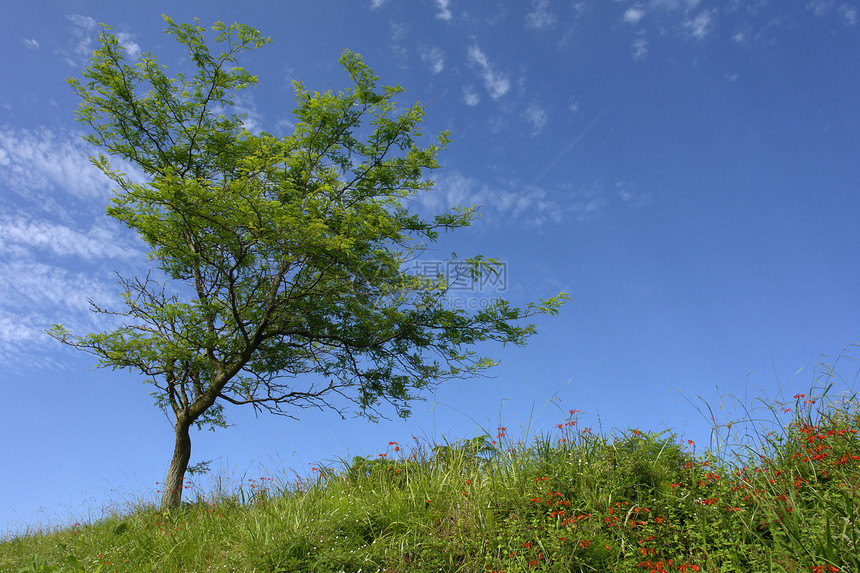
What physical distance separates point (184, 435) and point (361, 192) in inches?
251

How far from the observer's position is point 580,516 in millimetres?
4516

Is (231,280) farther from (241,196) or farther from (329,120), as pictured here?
(329,120)

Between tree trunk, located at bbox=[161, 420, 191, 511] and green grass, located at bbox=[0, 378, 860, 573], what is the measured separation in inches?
137

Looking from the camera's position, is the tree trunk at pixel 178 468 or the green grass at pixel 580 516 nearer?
the green grass at pixel 580 516

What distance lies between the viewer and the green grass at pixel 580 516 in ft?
13.1

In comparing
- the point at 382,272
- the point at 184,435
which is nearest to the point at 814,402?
the point at 382,272

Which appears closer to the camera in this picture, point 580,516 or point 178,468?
point 580,516

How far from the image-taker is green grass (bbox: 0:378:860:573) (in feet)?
13.1

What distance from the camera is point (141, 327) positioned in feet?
33.2

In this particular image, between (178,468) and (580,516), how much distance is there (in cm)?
872

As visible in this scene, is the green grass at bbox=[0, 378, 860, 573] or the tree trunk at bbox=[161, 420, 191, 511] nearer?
the green grass at bbox=[0, 378, 860, 573]

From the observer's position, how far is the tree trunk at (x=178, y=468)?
959cm

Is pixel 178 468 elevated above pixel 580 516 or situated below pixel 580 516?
above

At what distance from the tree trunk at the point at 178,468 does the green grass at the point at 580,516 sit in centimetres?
347
